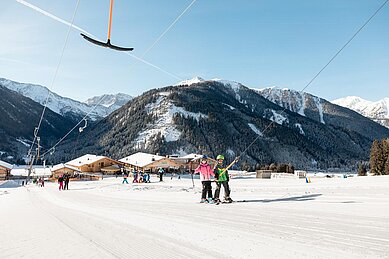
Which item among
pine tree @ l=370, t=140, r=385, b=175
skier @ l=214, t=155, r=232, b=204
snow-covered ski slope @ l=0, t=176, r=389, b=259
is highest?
pine tree @ l=370, t=140, r=385, b=175

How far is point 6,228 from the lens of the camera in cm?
659

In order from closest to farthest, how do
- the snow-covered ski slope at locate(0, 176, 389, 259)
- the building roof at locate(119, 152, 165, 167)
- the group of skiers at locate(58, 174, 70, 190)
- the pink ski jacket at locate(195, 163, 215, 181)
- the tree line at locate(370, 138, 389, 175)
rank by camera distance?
the snow-covered ski slope at locate(0, 176, 389, 259)
the pink ski jacket at locate(195, 163, 215, 181)
the group of skiers at locate(58, 174, 70, 190)
the tree line at locate(370, 138, 389, 175)
the building roof at locate(119, 152, 165, 167)

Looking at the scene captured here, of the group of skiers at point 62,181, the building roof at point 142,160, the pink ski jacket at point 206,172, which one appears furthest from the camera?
the building roof at point 142,160

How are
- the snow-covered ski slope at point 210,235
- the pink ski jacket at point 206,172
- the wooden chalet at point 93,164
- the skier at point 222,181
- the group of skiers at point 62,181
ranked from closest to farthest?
the snow-covered ski slope at point 210,235
the skier at point 222,181
the pink ski jacket at point 206,172
the group of skiers at point 62,181
the wooden chalet at point 93,164

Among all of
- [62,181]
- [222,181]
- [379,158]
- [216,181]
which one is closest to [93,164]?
[62,181]

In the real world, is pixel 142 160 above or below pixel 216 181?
above

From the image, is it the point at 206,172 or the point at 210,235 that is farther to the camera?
the point at 206,172

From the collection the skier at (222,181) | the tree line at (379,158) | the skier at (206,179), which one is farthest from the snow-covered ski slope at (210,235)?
the tree line at (379,158)

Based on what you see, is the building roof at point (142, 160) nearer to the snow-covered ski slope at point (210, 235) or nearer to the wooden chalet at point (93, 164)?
the wooden chalet at point (93, 164)

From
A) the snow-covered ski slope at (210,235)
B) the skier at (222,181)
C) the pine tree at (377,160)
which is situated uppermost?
the pine tree at (377,160)

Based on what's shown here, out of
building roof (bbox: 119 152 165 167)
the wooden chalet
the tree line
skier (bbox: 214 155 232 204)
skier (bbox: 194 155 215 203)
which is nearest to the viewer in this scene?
skier (bbox: 214 155 232 204)

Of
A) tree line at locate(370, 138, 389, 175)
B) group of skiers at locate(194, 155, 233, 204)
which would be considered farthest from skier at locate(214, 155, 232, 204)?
tree line at locate(370, 138, 389, 175)

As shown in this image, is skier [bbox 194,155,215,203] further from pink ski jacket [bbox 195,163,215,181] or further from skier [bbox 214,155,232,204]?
skier [bbox 214,155,232,204]

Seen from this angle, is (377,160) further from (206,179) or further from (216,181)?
(216,181)
